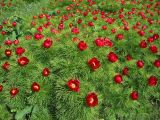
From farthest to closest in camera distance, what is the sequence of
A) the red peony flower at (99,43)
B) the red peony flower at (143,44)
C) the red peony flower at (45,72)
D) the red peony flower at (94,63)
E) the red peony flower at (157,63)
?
the red peony flower at (143,44) < the red peony flower at (157,63) < the red peony flower at (99,43) < the red peony flower at (45,72) < the red peony flower at (94,63)

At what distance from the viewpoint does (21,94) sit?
5.07 m

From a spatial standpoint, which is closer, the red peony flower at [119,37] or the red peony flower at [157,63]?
the red peony flower at [157,63]

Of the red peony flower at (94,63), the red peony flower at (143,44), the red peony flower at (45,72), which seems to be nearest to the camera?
the red peony flower at (94,63)

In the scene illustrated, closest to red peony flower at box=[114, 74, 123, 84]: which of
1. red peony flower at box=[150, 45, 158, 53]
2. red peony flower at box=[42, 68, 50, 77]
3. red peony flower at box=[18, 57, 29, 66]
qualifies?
red peony flower at box=[150, 45, 158, 53]

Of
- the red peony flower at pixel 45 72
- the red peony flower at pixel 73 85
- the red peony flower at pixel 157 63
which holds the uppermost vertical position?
the red peony flower at pixel 73 85

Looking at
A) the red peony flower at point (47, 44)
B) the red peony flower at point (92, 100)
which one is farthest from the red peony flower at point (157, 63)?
the red peony flower at point (47, 44)

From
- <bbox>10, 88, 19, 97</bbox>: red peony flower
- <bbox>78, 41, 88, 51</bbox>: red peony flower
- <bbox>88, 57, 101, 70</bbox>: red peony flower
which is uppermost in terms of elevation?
<bbox>78, 41, 88, 51</bbox>: red peony flower

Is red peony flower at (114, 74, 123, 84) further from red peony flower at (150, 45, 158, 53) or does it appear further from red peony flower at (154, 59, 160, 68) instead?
red peony flower at (150, 45, 158, 53)

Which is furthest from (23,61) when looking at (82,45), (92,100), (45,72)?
(92,100)

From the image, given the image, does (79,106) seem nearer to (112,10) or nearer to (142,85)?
(142,85)

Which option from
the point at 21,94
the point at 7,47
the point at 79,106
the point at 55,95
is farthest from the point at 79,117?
the point at 7,47

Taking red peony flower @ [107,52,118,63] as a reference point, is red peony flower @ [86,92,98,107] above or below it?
below

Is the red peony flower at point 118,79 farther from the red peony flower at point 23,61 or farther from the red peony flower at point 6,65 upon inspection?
the red peony flower at point 6,65

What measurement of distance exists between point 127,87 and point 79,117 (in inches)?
42.2
